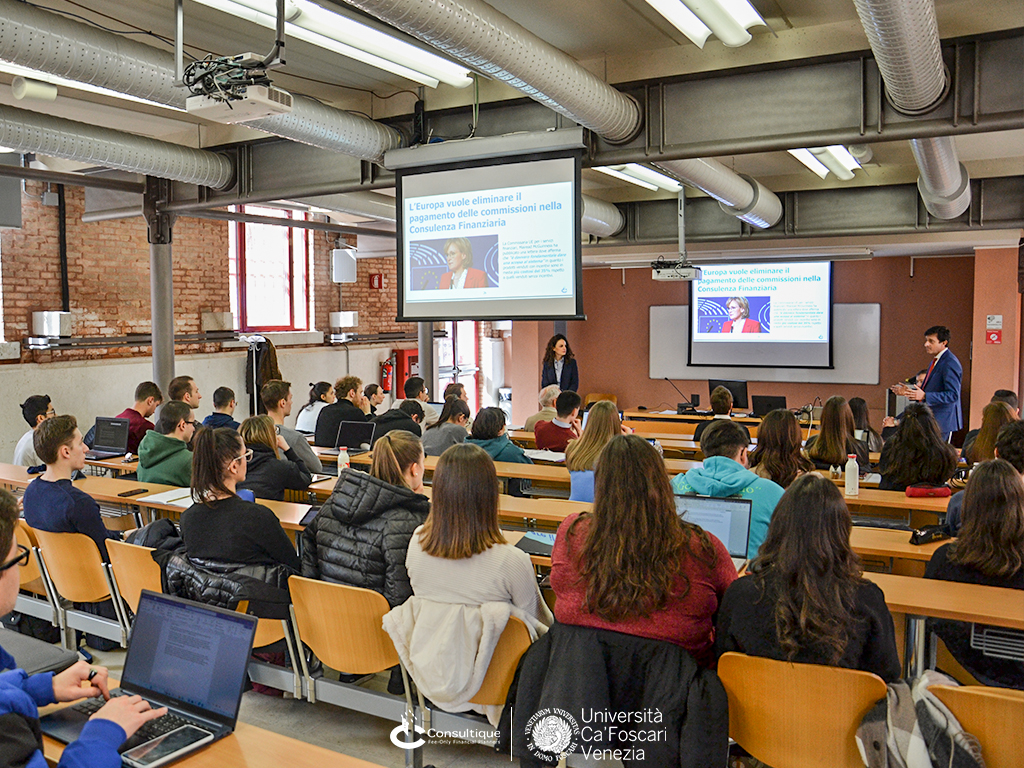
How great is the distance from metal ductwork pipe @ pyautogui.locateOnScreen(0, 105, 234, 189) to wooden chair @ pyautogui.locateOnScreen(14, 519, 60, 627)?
251 centimetres

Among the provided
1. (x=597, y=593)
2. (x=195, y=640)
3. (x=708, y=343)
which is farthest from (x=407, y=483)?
(x=708, y=343)

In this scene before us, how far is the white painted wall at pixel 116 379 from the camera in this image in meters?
7.96


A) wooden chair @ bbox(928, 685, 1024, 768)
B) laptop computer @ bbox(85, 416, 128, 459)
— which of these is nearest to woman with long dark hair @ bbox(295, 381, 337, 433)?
laptop computer @ bbox(85, 416, 128, 459)

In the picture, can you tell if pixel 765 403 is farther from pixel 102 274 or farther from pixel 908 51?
pixel 102 274

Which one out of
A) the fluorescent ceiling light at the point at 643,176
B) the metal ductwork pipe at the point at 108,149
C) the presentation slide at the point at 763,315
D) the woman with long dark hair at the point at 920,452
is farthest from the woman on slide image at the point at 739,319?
the metal ductwork pipe at the point at 108,149

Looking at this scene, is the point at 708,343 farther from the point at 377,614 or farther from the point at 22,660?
the point at 22,660

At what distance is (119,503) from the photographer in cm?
470

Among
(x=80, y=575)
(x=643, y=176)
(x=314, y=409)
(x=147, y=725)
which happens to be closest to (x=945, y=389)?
(x=643, y=176)

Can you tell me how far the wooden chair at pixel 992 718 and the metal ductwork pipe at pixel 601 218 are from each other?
708cm

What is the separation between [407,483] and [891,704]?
1936 millimetres

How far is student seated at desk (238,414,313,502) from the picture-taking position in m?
4.61

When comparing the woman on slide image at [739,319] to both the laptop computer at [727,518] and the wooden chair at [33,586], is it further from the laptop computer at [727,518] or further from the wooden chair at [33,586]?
the wooden chair at [33,586]

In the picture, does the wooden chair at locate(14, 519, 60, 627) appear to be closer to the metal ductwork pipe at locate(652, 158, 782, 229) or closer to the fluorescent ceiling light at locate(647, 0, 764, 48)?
the fluorescent ceiling light at locate(647, 0, 764, 48)

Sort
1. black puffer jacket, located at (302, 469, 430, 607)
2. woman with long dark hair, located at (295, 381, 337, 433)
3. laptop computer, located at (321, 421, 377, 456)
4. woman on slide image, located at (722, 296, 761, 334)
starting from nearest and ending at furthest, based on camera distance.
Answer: black puffer jacket, located at (302, 469, 430, 607)
laptop computer, located at (321, 421, 377, 456)
woman with long dark hair, located at (295, 381, 337, 433)
woman on slide image, located at (722, 296, 761, 334)
